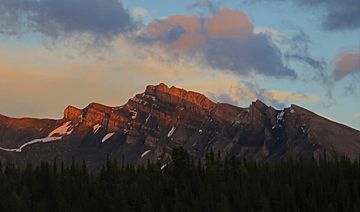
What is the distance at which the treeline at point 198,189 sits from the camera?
16375 cm

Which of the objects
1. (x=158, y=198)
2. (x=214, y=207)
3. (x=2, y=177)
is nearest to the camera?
(x=214, y=207)

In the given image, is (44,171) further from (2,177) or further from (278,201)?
(278,201)

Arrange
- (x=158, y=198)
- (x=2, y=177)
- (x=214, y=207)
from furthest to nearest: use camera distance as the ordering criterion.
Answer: (x=2, y=177) → (x=158, y=198) → (x=214, y=207)

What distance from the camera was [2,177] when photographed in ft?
620

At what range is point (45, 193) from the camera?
18338 centimetres

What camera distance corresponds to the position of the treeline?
537ft

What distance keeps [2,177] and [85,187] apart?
26.2 metres

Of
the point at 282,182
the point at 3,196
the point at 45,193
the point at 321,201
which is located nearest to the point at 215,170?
the point at 282,182

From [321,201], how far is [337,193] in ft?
15.2

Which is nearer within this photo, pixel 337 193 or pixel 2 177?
pixel 337 193

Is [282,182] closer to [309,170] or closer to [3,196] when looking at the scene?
[309,170]

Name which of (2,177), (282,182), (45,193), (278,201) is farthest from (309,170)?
(2,177)

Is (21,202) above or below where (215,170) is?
Result: below

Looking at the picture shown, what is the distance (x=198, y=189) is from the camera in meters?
187
